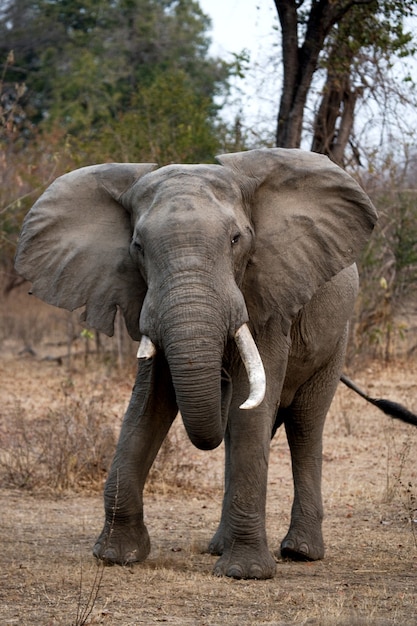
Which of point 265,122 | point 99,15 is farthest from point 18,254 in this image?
point 99,15

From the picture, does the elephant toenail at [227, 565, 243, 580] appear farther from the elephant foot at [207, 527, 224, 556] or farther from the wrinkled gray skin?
the elephant foot at [207, 527, 224, 556]

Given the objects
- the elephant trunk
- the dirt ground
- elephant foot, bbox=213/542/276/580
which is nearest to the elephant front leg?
elephant foot, bbox=213/542/276/580

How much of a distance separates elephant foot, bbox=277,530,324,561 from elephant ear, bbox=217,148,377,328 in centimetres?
142

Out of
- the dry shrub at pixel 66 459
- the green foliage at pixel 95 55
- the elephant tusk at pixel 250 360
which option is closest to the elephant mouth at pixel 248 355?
the elephant tusk at pixel 250 360

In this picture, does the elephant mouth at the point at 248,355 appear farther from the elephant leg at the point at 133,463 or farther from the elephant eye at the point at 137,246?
the elephant leg at the point at 133,463

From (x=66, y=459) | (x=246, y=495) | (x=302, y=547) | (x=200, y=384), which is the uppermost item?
(x=200, y=384)

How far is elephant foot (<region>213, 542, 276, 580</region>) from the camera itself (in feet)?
18.7

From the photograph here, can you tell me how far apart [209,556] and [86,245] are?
1936 millimetres

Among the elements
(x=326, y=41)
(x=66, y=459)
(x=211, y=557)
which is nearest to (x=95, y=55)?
(x=326, y=41)

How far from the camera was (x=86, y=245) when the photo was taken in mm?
6000

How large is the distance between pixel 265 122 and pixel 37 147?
6599mm

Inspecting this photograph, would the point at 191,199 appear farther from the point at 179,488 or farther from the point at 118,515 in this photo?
the point at 179,488

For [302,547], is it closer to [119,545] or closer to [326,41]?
[119,545]

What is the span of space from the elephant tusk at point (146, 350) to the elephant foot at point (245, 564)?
118 cm
